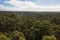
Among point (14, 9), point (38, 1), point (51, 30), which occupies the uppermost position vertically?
point (38, 1)

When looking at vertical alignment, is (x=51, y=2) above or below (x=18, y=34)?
above

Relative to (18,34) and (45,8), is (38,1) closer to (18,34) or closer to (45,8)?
(45,8)

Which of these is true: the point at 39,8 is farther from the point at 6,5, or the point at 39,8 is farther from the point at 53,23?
the point at 6,5

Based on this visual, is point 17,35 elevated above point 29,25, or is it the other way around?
point 29,25

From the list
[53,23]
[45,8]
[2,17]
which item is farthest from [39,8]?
[2,17]

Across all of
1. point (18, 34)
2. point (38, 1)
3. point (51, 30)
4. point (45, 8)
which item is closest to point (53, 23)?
point (51, 30)

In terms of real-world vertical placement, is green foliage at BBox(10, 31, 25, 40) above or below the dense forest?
below

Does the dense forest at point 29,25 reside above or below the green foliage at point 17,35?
above
